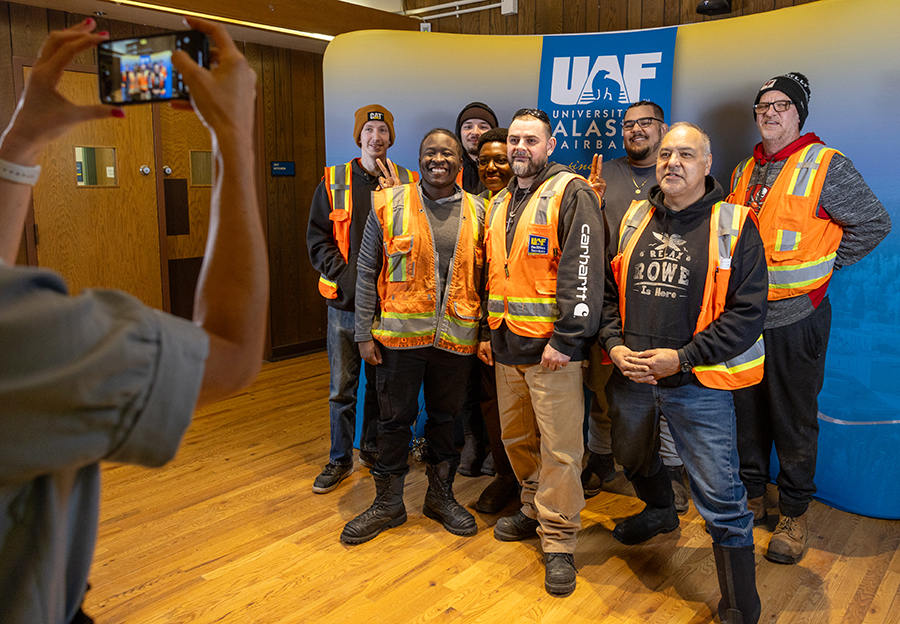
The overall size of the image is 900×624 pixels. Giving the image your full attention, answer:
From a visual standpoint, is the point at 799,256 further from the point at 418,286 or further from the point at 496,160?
the point at 418,286

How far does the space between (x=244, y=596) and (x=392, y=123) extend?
92.8 inches

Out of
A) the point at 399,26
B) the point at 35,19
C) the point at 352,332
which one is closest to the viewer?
the point at 352,332

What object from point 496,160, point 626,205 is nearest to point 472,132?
point 496,160

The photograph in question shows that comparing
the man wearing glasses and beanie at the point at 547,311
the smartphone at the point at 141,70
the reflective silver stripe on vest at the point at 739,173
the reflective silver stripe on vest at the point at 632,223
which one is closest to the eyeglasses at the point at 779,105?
the reflective silver stripe on vest at the point at 739,173

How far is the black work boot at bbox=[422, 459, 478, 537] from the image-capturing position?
299 centimetres

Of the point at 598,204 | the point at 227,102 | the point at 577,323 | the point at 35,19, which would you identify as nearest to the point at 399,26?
the point at 35,19

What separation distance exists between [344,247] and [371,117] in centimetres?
69

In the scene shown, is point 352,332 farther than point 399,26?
No

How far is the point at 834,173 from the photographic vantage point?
2.79 meters

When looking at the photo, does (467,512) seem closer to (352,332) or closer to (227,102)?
(352,332)

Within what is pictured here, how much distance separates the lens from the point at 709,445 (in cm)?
226

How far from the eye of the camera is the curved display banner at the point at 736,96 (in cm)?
298

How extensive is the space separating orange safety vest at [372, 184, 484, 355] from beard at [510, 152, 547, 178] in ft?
1.12

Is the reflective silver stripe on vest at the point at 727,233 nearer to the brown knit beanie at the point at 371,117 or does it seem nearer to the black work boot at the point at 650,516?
the black work boot at the point at 650,516
